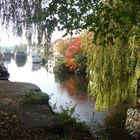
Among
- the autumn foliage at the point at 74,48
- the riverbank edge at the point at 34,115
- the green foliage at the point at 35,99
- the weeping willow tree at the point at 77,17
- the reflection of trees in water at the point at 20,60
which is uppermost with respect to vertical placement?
the weeping willow tree at the point at 77,17

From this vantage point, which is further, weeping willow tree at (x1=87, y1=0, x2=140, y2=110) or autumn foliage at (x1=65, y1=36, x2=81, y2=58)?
autumn foliage at (x1=65, y1=36, x2=81, y2=58)

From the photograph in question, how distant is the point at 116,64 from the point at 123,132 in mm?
3024

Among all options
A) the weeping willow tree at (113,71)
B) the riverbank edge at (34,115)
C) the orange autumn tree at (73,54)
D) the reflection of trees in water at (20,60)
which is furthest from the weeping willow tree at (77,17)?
the reflection of trees in water at (20,60)

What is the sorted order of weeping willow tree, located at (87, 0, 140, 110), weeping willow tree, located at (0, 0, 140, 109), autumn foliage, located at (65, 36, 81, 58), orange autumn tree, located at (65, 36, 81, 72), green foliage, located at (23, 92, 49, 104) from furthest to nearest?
1. autumn foliage, located at (65, 36, 81, 58)
2. orange autumn tree, located at (65, 36, 81, 72)
3. weeping willow tree, located at (87, 0, 140, 110)
4. green foliage, located at (23, 92, 49, 104)
5. weeping willow tree, located at (0, 0, 140, 109)

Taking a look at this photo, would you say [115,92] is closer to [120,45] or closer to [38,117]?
[120,45]

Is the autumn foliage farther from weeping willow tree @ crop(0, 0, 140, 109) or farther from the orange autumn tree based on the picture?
weeping willow tree @ crop(0, 0, 140, 109)

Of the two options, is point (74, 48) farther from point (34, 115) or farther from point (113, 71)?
point (34, 115)

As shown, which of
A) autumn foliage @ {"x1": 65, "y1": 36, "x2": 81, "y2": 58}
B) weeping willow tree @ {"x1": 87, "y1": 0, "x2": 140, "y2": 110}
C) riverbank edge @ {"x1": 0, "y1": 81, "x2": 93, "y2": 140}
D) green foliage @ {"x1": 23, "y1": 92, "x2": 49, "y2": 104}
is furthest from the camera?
autumn foliage @ {"x1": 65, "y1": 36, "x2": 81, "y2": 58}

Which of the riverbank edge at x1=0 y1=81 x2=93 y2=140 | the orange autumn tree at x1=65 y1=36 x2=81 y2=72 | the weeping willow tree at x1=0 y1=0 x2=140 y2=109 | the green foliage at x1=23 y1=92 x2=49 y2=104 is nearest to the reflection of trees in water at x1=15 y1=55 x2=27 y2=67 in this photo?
the orange autumn tree at x1=65 y1=36 x2=81 y2=72

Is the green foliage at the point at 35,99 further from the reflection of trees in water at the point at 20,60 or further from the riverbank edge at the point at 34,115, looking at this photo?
the reflection of trees in water at the point at 20,60

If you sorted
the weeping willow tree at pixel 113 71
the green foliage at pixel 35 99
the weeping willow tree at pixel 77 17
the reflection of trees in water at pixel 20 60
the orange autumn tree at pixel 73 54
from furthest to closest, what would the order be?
1. the reflection of trees in water at pixel 20 60
2. the orange autumn tree at pixel 73 54
3. the weeping willow tree at pixel 113 71
4. the green foliage at pixel 35 99
5. the weeping willow tree at pixel 77 17

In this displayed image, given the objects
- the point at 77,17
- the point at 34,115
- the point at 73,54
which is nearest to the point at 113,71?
the point at 34,115

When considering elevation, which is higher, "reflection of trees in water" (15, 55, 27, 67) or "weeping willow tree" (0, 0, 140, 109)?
"weeping willow tree" (0, 0, 140, 109)

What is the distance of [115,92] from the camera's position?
56.5 ft
